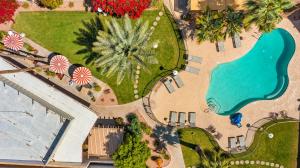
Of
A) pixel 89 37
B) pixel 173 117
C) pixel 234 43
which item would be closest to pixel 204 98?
pixel 173 117

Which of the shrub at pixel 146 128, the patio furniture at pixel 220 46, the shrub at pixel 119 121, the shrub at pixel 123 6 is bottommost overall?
the shrub at pixel 146 128

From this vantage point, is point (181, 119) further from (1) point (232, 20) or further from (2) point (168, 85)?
(1) point (232, 20)

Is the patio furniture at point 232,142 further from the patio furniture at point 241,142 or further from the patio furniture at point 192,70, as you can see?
the patio furniture at point 192,70

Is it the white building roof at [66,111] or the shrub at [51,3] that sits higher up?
the shrub at [51,3]

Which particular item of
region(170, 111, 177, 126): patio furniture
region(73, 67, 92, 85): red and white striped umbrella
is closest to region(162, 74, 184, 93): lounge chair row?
region(170, 111, 177, 126): patio furniture

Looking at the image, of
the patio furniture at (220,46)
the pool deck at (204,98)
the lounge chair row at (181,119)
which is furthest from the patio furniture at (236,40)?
the lounge chair row at (181,119)

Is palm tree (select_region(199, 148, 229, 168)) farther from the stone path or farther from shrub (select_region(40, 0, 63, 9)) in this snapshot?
shrub (select_region(40, 0, 63, 9))
